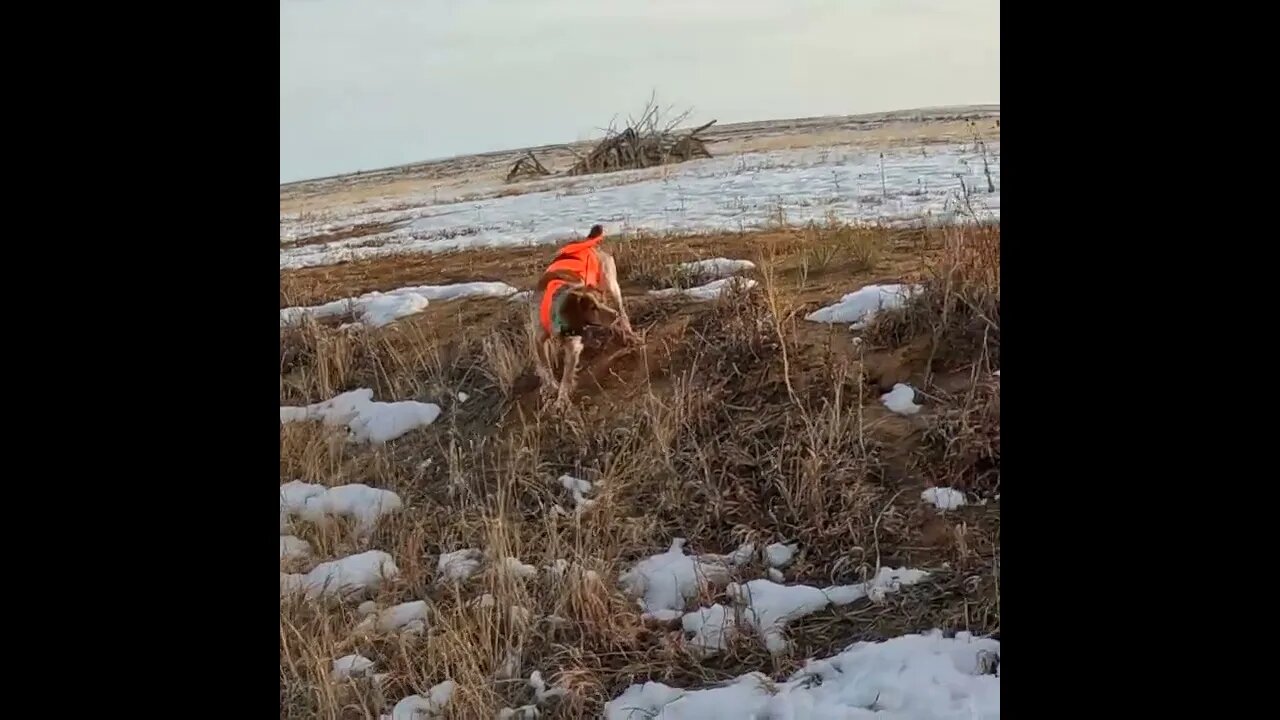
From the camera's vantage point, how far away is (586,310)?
3.06m

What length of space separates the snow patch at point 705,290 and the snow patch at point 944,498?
85 cm

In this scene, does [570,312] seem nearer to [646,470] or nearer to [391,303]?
[646,470]

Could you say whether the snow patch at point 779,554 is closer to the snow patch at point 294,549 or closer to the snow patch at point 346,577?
the snow patch at point 346,577

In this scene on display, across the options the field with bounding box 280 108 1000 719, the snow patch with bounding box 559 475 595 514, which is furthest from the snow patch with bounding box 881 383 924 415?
the snow patch with bounding box 559 475 595 514

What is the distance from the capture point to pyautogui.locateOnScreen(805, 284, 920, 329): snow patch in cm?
299

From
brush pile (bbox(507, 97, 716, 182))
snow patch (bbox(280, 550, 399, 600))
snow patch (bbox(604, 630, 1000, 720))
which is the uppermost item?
brush pile (bbox(507, 97, 716, 182))

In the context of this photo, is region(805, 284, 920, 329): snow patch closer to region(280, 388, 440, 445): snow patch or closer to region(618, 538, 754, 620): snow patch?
region(618, 538, 754, 620): snow patch

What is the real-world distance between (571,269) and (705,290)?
44 centimetres

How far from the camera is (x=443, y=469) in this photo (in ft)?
10.0

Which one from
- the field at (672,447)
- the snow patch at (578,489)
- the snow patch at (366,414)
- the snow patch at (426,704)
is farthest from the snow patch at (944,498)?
the snow patch at (366,414)
